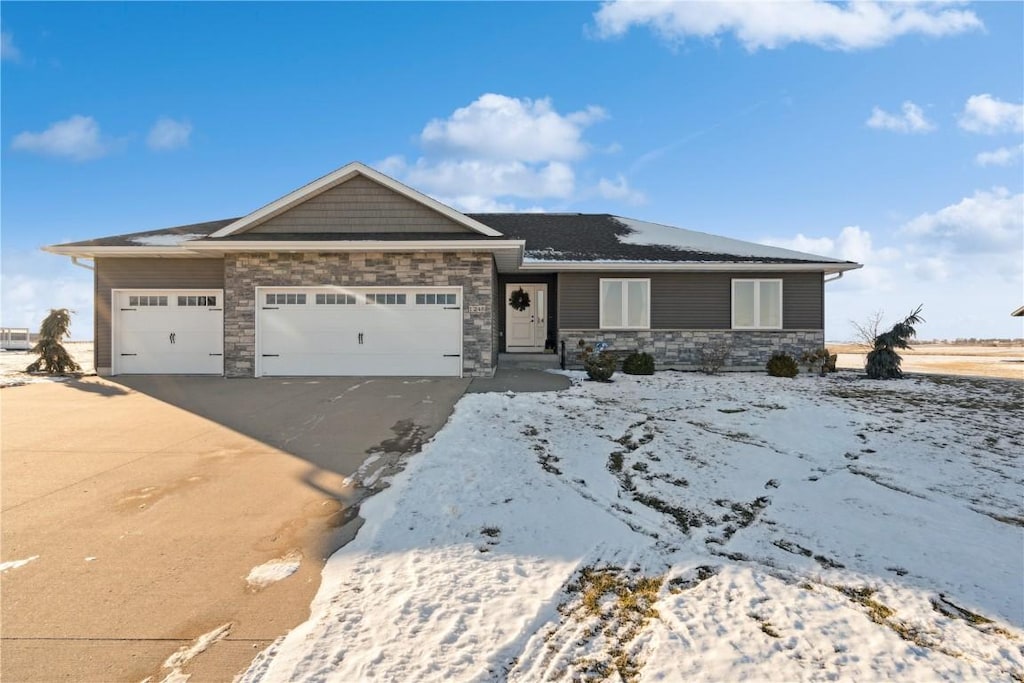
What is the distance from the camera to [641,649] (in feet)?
7.93

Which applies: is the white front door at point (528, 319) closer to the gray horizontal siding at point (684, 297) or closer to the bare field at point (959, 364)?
the gray horizontal siding at point (684, 297)

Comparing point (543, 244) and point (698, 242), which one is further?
point (698, 242)

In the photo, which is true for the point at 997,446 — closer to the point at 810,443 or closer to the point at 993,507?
the point at 810,443

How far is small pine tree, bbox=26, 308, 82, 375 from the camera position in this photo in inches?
493

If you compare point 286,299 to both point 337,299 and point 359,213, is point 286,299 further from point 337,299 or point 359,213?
point 359,213

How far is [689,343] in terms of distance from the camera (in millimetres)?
13727

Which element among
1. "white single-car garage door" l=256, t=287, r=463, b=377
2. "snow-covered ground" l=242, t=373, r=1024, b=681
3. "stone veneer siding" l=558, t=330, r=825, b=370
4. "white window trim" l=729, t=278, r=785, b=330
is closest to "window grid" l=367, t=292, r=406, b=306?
"white single-car garage door" l=256, t=287, r=463, b=377

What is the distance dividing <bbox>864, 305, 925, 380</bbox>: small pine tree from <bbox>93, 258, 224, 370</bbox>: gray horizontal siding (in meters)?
17.1

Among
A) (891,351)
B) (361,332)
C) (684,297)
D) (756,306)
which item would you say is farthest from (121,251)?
(891,351)

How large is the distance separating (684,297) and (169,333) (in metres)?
13.8

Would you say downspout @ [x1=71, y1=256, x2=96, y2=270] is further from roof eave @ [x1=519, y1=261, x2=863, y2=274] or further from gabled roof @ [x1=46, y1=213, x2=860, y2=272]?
roof eave @ [x1=519, y1=261, x2=863, y2=274]

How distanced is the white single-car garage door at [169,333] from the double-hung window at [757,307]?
13871mm

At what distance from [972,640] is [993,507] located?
99.0 inches

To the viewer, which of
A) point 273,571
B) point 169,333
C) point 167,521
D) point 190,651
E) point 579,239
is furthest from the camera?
point 579,239
